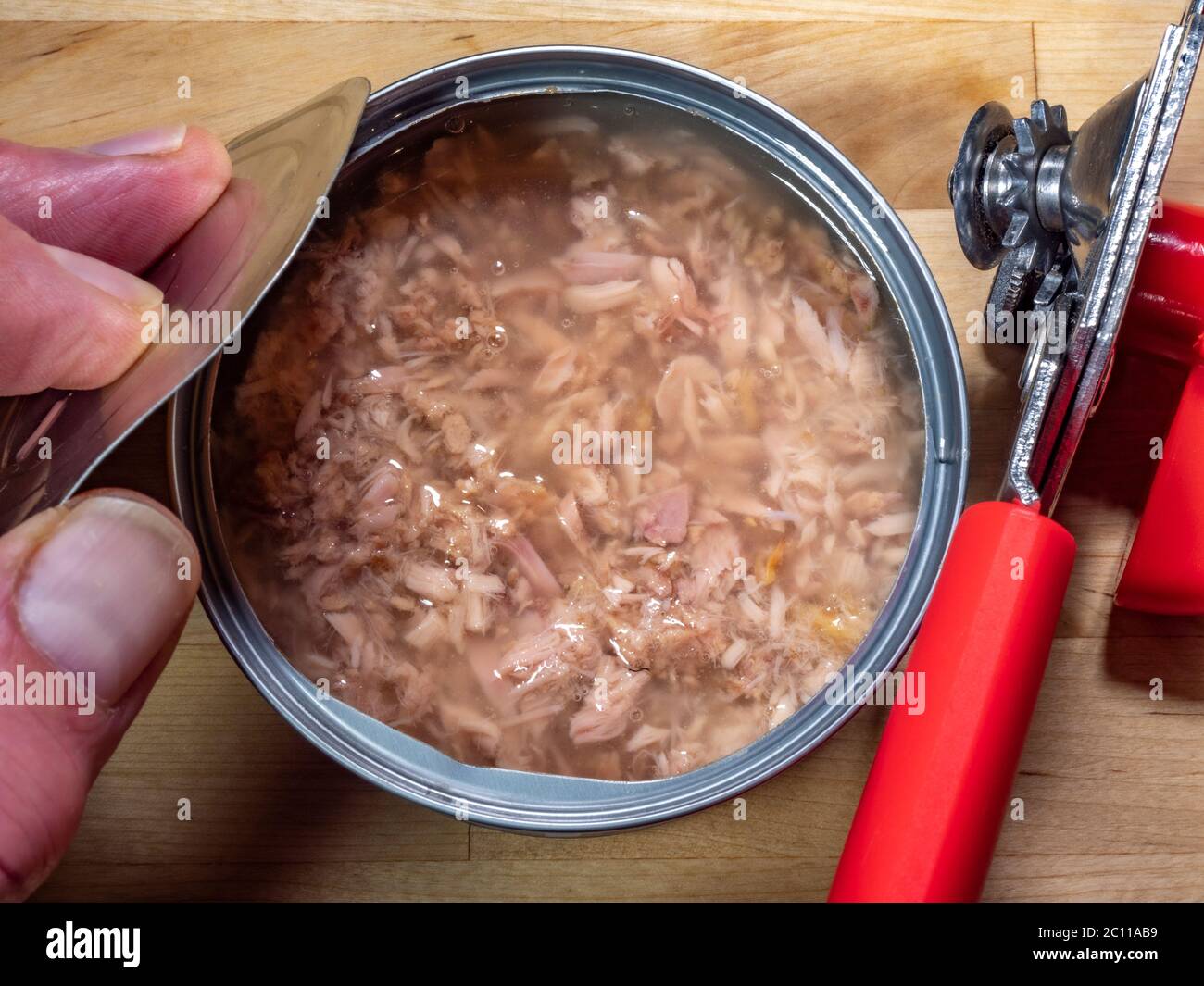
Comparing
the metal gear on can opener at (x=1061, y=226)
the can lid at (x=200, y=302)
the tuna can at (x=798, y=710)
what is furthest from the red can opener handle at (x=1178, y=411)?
the can lid at (x=200, y=302)

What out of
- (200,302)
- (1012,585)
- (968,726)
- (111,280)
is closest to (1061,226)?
(1012,585)

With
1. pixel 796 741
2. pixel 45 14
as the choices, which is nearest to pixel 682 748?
pixel 796 741

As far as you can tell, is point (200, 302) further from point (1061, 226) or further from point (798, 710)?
point (1061, 226)

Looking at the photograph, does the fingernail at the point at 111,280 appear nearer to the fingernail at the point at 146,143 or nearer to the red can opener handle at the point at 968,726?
the fingernail at the point at 146,143

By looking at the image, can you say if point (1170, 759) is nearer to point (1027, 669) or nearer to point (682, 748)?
point (1027, 669)

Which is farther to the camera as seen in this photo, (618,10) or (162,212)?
(618,10)
